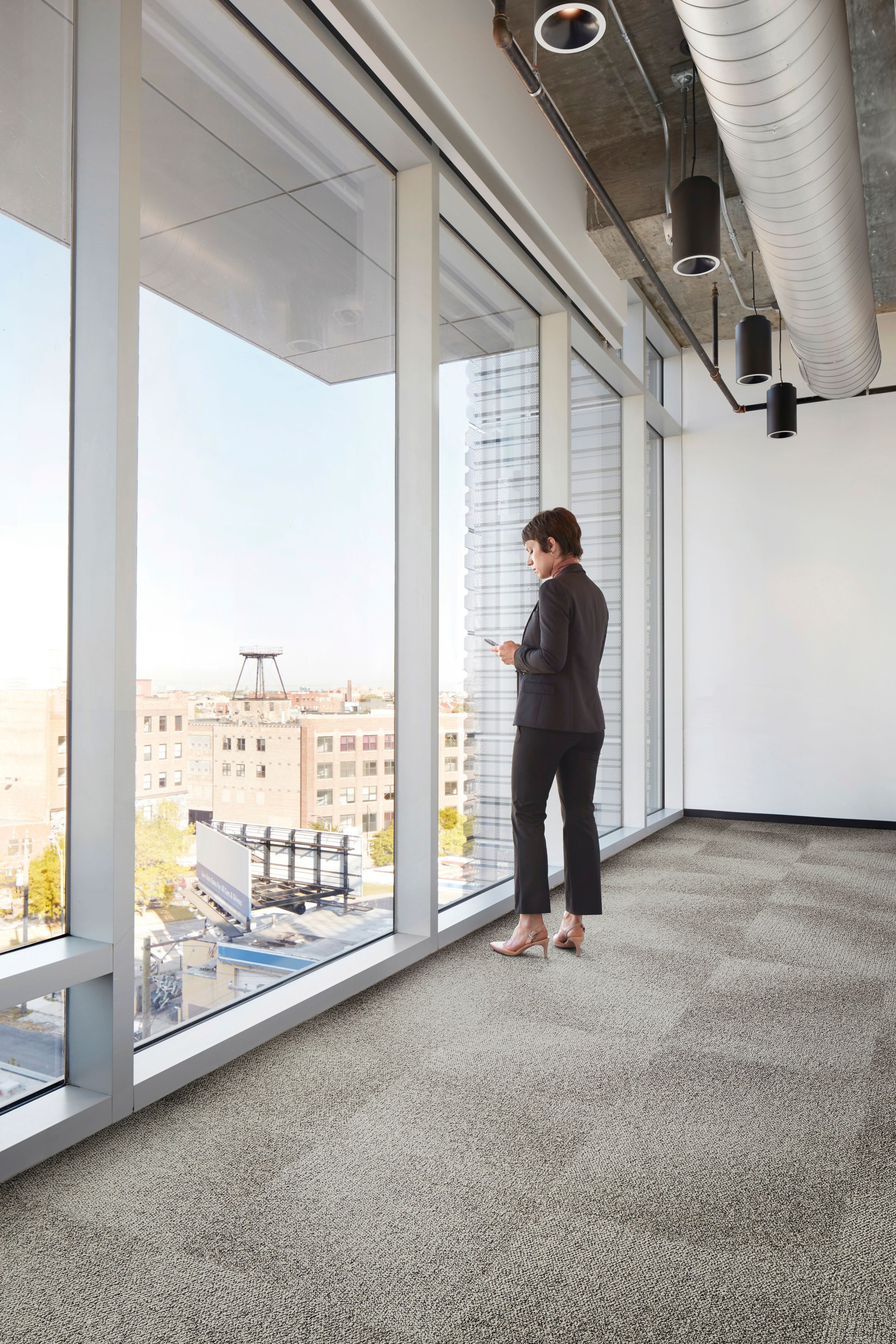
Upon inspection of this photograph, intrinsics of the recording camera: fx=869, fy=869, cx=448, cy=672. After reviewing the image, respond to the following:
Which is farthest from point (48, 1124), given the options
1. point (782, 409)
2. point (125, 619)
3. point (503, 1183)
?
point (782, 409)

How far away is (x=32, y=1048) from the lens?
5.97 ft

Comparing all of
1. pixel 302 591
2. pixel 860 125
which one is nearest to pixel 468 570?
pixel 302 591

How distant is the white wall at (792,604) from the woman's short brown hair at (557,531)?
3951 millimetres

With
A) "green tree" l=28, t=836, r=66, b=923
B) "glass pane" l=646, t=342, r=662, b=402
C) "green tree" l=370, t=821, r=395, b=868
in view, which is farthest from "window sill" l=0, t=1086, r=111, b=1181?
"glass pane" l=646, t=342, r=662, b=402

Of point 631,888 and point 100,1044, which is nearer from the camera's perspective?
point 100,1044

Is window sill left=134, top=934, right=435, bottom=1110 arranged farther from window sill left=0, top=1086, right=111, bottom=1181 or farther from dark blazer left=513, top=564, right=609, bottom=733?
dark blazer left=513, top=564, right=609, bottom=733

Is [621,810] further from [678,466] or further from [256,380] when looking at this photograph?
[256,380]

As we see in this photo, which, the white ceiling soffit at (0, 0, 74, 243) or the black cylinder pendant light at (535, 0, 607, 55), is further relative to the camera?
the black cylinder pendant light at (535, 0, 607, 55)

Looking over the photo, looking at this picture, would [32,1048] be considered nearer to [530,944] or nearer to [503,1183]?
[503,1183]

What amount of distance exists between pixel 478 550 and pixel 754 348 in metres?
1.81

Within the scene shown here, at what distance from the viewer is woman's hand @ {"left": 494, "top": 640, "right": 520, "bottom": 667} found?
10.0ft

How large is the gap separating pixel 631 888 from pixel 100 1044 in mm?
2837

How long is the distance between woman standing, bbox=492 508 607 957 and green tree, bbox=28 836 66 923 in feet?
4.95

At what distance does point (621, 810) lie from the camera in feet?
18.5
